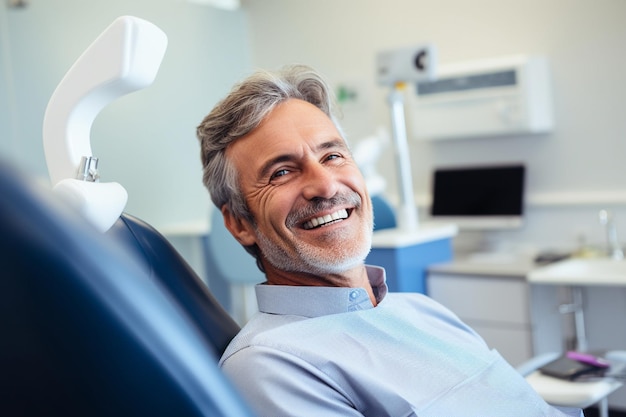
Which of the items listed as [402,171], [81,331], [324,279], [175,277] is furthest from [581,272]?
[81,331]

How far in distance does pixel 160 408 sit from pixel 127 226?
33.5 inches

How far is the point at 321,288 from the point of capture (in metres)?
1.42

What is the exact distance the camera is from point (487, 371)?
Answer: 1.44 metres

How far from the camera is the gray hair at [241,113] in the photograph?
5.00 ft

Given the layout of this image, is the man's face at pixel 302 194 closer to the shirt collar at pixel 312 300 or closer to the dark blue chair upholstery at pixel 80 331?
the shirt collar at pixel 312 300

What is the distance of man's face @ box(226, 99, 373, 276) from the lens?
58.4 inches

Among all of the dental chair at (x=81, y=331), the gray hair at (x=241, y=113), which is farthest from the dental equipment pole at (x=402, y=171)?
the dental chair at (x=81, y=331)

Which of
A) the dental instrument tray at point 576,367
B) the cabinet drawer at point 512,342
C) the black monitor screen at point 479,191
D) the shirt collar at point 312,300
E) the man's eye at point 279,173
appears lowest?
the cabinet drawer at point 512,342

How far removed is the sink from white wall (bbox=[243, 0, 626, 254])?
344 millimetres

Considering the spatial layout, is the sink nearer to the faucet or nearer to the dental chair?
the faucet

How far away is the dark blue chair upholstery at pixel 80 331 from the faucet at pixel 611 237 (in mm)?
3137

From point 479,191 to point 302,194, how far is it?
102 inches

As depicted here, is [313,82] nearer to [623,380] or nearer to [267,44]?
[623,380]

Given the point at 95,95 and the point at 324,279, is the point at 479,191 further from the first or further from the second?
the point at 95,95
